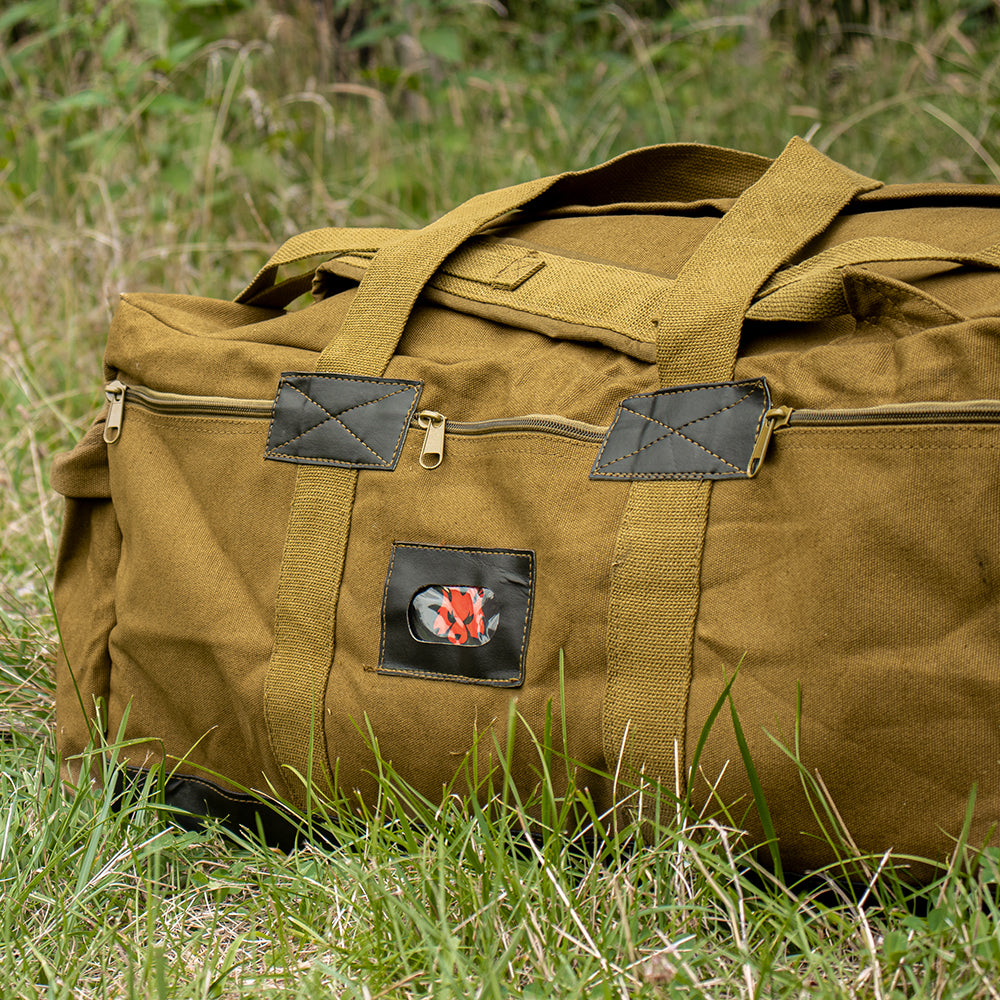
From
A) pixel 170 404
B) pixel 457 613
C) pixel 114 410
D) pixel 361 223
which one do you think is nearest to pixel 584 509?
pixel 457 613

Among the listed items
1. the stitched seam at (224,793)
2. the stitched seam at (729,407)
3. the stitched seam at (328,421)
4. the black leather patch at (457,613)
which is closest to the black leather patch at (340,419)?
the stitched seam at (328,421)

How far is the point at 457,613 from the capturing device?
4.46 feet

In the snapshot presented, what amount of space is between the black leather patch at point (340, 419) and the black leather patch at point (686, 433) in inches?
13.1

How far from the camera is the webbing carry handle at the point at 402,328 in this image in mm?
1298

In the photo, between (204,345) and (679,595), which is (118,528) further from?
(679,595)

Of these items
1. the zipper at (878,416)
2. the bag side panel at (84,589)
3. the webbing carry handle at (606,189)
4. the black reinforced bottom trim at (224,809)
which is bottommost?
the black reinforced bottom trim at (224,809)

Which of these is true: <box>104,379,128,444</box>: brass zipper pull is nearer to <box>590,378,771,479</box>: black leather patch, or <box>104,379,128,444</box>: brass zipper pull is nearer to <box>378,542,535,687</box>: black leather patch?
<box>378,542,535,687</box>: black leather patch

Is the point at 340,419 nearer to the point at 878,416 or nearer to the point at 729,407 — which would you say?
the point at 729,407

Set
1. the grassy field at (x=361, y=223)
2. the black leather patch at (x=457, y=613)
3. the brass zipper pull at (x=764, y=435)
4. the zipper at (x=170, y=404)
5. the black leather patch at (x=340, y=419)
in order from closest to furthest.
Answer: the grassy field at (x=361, y=223) → the brass zipper pull at (x=764, y=435) → the black leather patch at (x=457, y=613) → the black leather patch at (x=340, y=419) → the zipper at (x=170, y=404)

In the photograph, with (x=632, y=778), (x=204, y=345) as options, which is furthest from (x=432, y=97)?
(x=632, y=778)

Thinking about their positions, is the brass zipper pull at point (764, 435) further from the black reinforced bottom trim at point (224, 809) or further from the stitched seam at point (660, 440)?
the black reinforced bottom trim at point (224, 809)

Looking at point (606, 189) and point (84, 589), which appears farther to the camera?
point (606, 189)

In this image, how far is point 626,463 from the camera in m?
1.28

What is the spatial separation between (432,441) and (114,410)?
2.00 ft
